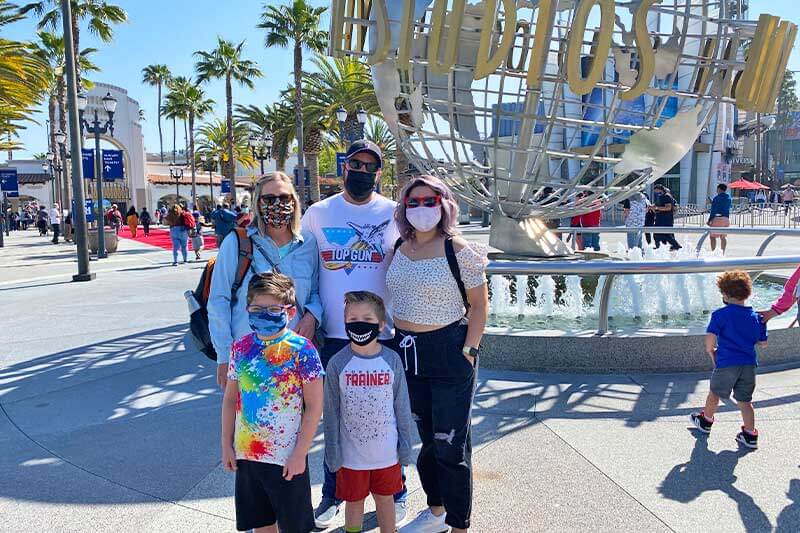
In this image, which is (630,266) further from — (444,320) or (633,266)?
Answer: (444,320)

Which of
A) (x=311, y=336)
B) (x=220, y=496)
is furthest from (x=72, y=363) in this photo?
(x=311, y=336)

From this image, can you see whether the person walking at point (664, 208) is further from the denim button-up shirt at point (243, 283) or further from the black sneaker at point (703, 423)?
the denim button-up shirt at point (243, 283)

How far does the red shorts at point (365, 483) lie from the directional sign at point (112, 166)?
2367 cm

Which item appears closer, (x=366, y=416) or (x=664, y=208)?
(x=366, y=416)

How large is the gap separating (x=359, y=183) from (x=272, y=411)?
1.11 m

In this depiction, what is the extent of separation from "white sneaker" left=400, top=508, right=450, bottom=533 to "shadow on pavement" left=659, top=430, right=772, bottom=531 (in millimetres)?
1086

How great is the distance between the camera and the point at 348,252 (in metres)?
→ 2.77

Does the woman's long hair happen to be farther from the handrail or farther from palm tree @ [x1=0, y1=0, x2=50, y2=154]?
palm tree @ [x1=0, y1=0, x2=50, y2=154]

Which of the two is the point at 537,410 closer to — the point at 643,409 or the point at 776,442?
the point at 643,409

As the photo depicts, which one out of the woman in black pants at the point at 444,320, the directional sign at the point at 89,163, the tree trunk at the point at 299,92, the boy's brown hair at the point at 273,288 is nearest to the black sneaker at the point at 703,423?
the woman in black pants at the point at 444,320

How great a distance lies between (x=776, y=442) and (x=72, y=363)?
217 inches

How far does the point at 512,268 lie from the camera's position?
184 inches

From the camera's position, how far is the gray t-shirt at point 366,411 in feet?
8.19

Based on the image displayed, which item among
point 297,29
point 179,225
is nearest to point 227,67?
point 297,29
